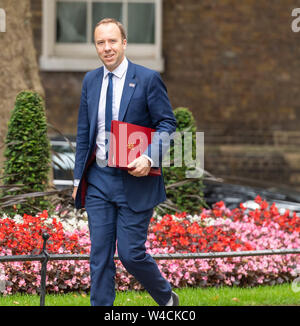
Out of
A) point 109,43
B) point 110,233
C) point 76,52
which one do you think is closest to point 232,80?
point 76,52

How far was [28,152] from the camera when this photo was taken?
6.85 m

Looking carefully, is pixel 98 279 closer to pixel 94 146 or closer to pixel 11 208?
pixel 94 146

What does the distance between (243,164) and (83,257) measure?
871cm

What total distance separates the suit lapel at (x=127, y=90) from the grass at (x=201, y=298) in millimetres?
1728

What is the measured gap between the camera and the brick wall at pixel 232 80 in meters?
13.0

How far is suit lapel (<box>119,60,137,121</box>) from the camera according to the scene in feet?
13.7

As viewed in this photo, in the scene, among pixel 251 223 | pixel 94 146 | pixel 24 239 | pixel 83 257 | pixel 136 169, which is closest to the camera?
pixel 136 169

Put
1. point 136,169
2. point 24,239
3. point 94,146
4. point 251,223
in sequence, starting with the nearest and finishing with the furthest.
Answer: point 136,169
point 94,146
point 24,239
point 251,223

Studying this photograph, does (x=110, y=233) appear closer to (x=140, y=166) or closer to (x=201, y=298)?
(x=140, y=166)

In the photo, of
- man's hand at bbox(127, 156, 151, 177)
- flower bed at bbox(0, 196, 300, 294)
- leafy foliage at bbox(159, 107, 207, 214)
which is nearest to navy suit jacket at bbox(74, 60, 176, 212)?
man's hand at bbox(127, 156, 151, 177)

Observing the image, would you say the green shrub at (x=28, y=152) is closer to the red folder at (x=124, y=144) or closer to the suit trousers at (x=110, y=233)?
the suit trousers at (x=110, y=233)

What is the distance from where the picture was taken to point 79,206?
4.39 m

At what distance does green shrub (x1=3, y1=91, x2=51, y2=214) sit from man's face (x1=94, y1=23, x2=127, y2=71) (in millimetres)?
2833

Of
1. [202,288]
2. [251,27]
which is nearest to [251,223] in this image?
[202,288]
